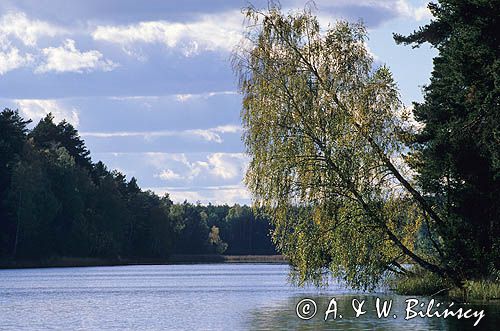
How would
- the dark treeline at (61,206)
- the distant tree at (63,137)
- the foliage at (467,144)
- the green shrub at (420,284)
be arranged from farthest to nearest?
the distant tree at (63,137) → the dark treeline at (61,206) → the green shrub at (420,284) → the foliage at (467,144)

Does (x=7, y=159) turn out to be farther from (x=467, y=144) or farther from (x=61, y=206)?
(x=467, y=144)

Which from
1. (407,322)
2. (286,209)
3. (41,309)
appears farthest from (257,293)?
(407,322)

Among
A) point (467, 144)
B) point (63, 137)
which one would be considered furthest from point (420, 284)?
point (63, 137)

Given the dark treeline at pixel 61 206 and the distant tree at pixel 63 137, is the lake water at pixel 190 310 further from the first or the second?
the distant tree at pixel 63 137

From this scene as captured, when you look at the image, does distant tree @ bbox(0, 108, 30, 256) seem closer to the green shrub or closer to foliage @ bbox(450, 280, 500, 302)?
the green shrub

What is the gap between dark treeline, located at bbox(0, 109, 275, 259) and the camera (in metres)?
120

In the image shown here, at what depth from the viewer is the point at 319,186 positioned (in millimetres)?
41781
